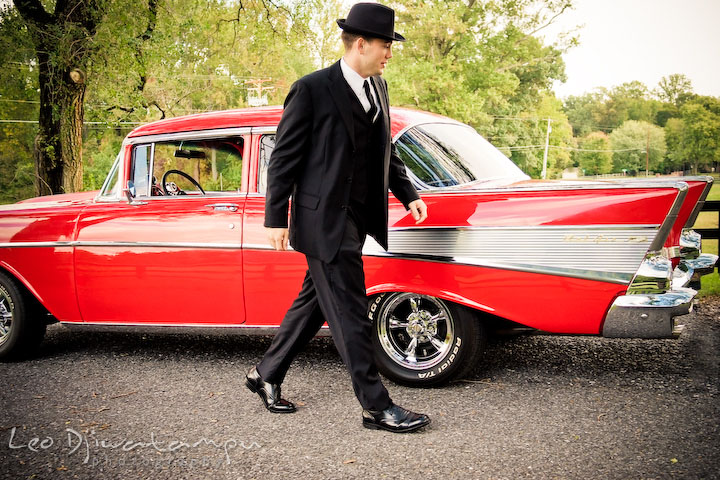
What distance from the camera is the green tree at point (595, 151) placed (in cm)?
10819

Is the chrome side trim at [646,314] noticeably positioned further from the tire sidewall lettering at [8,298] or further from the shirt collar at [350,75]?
the tire sidewall lettering at [8,298]

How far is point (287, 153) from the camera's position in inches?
136

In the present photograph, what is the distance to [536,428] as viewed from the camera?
3572mm

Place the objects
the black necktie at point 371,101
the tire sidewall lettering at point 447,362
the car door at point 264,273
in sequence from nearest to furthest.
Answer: the black necktie at point 371,101 → the tire sidewall lettering at point 447,362 → the car door at point 264,273

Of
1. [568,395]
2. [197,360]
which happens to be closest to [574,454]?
[568,395]

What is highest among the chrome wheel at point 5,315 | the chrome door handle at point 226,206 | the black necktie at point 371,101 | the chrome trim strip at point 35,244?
the black necktie at point 371,101

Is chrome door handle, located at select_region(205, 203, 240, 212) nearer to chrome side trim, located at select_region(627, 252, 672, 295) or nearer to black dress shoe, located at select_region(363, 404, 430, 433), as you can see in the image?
black dress shoe, located at select_region(363, 404, 430, 433)

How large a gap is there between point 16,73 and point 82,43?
3.10 m

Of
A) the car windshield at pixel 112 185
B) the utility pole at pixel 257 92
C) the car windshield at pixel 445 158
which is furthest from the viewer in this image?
the utility pole at pixel 257 92

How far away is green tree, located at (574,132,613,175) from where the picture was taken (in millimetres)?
108188

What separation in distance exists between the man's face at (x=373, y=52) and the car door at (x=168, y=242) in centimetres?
146

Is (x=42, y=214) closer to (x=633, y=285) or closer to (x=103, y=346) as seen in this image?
(x=103, y=346)

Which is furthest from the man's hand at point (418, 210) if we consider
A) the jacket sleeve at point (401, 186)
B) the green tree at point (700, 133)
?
the green tree at point (700, 133)

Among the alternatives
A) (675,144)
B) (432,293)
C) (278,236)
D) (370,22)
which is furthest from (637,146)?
(278,236)
